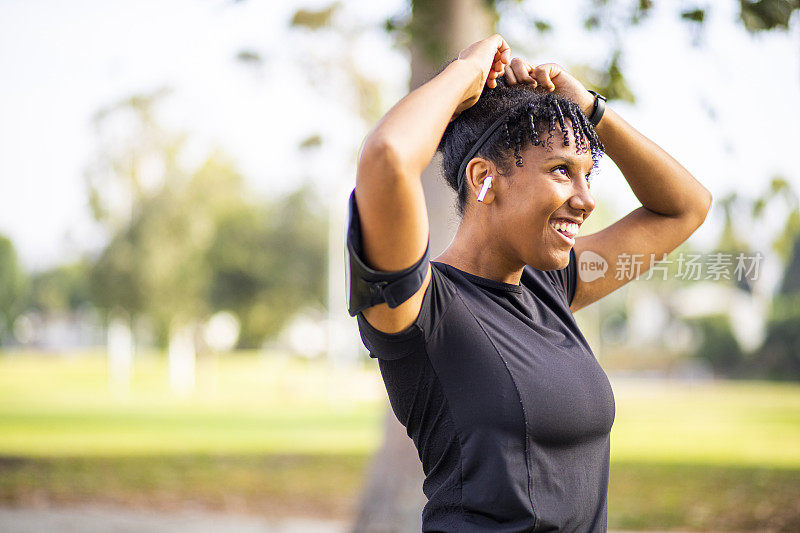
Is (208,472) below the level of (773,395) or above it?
above

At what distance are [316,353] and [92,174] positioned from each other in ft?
77.3

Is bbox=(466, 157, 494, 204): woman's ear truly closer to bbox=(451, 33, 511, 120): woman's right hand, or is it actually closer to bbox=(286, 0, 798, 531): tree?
bbox=(451, 33, 511, 120): woman's right hand

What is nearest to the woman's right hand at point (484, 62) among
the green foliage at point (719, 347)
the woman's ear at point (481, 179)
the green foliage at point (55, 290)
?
the woman's ear at point (481, 179)

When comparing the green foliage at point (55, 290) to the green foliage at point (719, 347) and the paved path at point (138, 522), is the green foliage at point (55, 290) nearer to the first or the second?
the green foliage at point (719, 347)

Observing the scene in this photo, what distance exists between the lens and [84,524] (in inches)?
320

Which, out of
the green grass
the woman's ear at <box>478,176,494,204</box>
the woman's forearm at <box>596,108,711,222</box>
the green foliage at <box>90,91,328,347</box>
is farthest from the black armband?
the green foliage at <box>90,91,328,347</box>

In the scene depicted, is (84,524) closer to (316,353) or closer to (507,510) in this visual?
(507,510)

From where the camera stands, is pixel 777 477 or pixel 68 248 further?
pixel 68 248

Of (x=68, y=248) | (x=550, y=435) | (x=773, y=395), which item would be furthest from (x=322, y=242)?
(x=550, y=435)

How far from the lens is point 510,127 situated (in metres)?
1.91

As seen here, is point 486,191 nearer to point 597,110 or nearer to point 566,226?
point 566,226

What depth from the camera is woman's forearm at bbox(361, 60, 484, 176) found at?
1.57 m

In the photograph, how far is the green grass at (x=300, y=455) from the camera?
928 centimetres

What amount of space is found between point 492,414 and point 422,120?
0.61 meters
